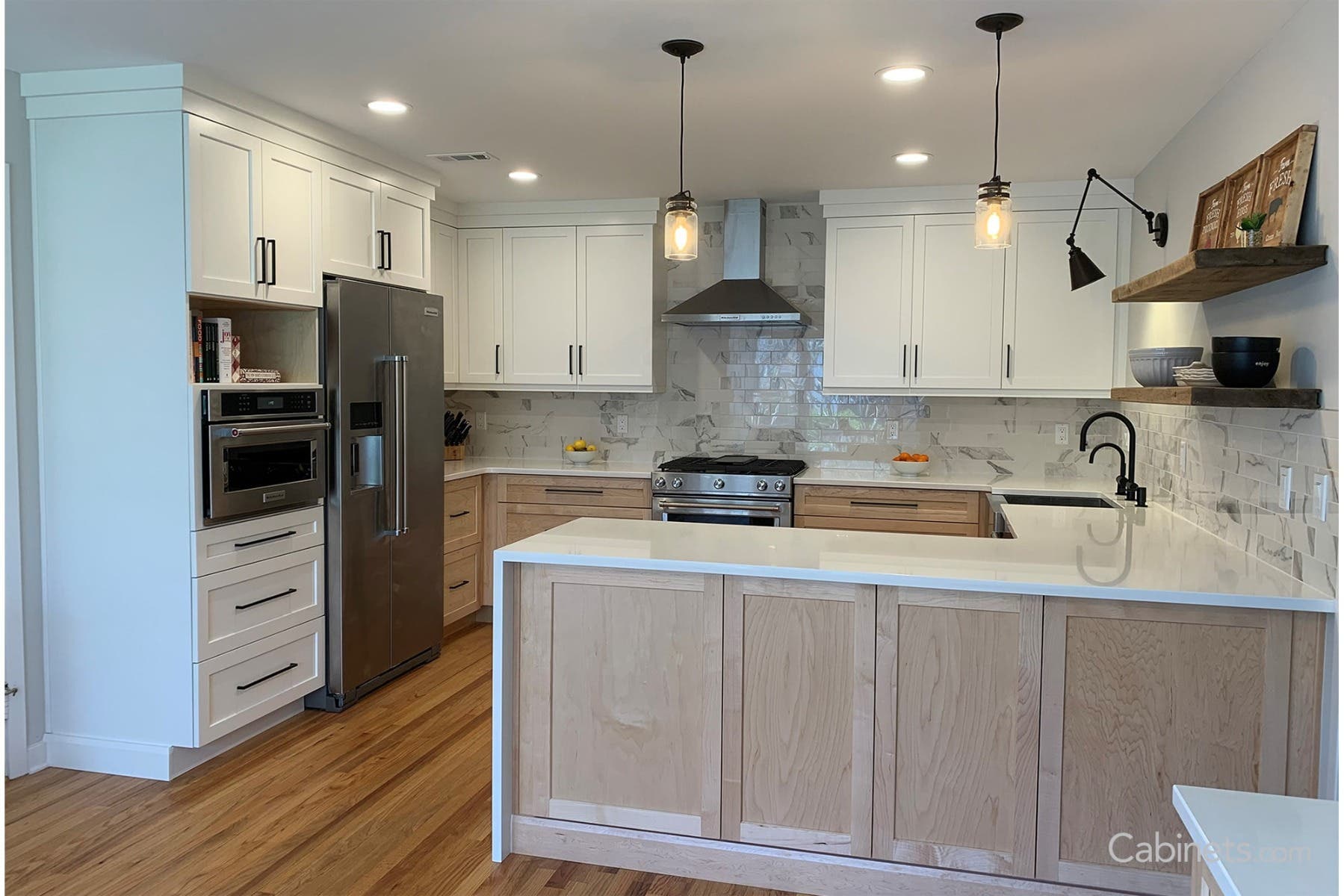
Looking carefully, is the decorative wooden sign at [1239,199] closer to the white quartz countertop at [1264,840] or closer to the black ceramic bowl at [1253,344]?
the black ceramic bowl at [1253,344]

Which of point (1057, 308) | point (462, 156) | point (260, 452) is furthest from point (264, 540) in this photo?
point (1057, 308)

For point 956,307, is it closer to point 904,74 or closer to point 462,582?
point 904,74

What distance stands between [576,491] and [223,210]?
7.90ft

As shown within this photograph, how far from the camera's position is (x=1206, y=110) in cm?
345

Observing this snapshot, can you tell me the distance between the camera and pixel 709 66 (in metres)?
3.16

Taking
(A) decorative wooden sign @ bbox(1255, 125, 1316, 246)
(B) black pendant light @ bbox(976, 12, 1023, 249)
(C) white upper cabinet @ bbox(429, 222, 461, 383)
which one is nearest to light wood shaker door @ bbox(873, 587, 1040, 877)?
(B) black pendant light @ bbox(976, 12, 1023, 249)

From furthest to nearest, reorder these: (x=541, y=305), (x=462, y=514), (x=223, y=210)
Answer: (x=541, y=305)
(x=462, y=514)
(x=223, y=210)

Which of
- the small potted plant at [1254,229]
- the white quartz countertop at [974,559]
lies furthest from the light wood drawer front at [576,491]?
the small potted plant at [1254,229]

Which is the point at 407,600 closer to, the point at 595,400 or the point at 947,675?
the point at 595,400

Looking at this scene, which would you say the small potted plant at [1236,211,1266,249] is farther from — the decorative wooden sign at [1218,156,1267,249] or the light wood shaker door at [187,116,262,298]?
the light wood shaker door at [187,116,262,298]

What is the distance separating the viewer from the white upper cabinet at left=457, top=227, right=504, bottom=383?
5629 mm

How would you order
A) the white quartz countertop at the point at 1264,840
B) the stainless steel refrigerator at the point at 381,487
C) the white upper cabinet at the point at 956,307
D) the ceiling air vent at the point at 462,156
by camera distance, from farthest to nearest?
the white upper cabinet at the point at 956,307, the ceiling air vent at the point at 462,156, the stainless steel refrigerator at the point at 381,487, the white quartz countertop at the point at 1264,840

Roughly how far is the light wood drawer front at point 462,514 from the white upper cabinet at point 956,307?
2386 millimetres

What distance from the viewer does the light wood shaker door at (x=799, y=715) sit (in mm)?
2596
